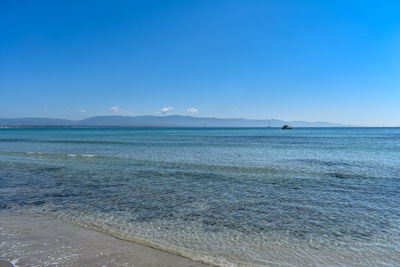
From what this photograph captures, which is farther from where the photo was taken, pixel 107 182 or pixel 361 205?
pixel 107 182

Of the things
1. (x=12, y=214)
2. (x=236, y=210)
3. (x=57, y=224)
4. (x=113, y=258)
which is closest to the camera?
(x=113, y=258)

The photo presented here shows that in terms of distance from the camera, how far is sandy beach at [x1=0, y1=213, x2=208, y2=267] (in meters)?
5.84

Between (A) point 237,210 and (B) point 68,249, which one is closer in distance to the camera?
(B) point 68,249

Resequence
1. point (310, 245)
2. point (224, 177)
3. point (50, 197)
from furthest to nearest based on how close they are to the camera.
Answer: point (224, 177)
point (50, 197)
point (310, 245)

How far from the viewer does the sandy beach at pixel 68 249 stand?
584 centimetres

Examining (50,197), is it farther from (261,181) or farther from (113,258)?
(261,181)

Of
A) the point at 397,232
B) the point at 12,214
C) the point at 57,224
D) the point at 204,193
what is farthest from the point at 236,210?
the point at 12,214

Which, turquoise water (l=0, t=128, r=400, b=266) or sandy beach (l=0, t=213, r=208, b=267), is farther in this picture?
turquoise water (l=0, t=128, r=400, b=266)

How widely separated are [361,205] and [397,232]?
107 inches

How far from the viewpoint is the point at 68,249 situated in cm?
647

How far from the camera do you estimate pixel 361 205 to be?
1036cm

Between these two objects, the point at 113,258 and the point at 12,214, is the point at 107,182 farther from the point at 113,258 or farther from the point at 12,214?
the point at 113,258

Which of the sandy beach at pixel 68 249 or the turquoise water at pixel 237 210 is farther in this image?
the turquoise water at pixel 237 210

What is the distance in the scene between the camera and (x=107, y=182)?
48.5 ft
